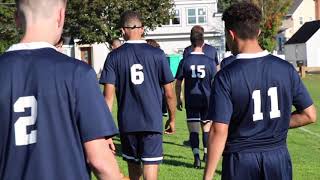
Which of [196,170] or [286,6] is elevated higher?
[286,6]

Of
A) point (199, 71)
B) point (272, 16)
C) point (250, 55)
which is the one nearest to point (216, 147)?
point (250, 55)

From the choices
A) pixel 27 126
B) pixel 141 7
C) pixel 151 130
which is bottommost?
→ pixel 151 130

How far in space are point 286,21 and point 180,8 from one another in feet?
125

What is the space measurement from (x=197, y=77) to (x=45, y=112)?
7947mm

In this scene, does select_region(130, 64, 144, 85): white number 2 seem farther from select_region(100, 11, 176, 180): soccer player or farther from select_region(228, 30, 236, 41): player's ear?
select_region(228, 30, 236, 41): player's ear

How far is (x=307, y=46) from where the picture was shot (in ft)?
271

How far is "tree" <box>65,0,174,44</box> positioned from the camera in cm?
5353

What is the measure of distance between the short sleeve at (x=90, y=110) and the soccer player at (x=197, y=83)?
7587mm

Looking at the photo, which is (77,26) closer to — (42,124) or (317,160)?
(317,160)

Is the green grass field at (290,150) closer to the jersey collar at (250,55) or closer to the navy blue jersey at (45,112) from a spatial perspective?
the jersey collar at (250,55)

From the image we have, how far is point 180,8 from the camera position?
2611 inches

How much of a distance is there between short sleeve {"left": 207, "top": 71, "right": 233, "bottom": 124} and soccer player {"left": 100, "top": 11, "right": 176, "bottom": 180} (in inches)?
118

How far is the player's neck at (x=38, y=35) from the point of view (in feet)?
10.5

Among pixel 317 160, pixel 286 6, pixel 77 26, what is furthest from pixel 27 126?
pixel 286 6
